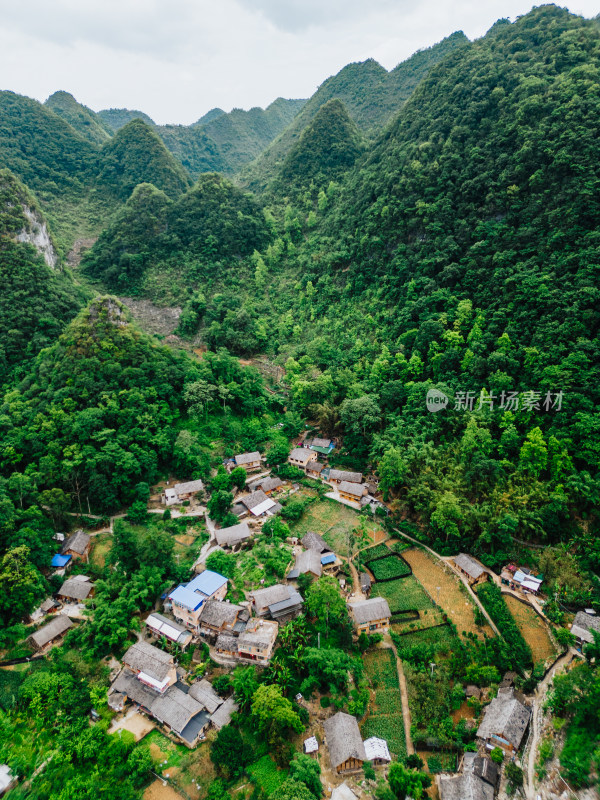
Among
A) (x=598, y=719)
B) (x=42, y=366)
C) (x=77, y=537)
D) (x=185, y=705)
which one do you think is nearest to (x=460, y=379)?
(x=598, y=719)

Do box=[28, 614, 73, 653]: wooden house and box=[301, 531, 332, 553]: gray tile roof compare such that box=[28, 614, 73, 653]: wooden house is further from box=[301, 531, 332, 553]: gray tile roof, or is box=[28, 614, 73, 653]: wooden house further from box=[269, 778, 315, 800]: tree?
box=[269, 778, 315, 800]: tree

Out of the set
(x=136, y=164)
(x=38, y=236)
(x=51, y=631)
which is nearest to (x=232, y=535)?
(x=51, y=631)

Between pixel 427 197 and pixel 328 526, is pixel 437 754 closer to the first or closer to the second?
pixel 328 526

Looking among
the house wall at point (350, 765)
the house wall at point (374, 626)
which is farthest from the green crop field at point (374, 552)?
the house wall at point (350, 765)

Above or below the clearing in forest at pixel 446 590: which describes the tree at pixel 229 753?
above

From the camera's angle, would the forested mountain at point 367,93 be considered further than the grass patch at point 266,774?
Yes

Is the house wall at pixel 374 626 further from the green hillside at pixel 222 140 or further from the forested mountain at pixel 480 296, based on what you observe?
the green hillside at pixel 222 140

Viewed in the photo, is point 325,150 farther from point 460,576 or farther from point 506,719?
point 506,719
